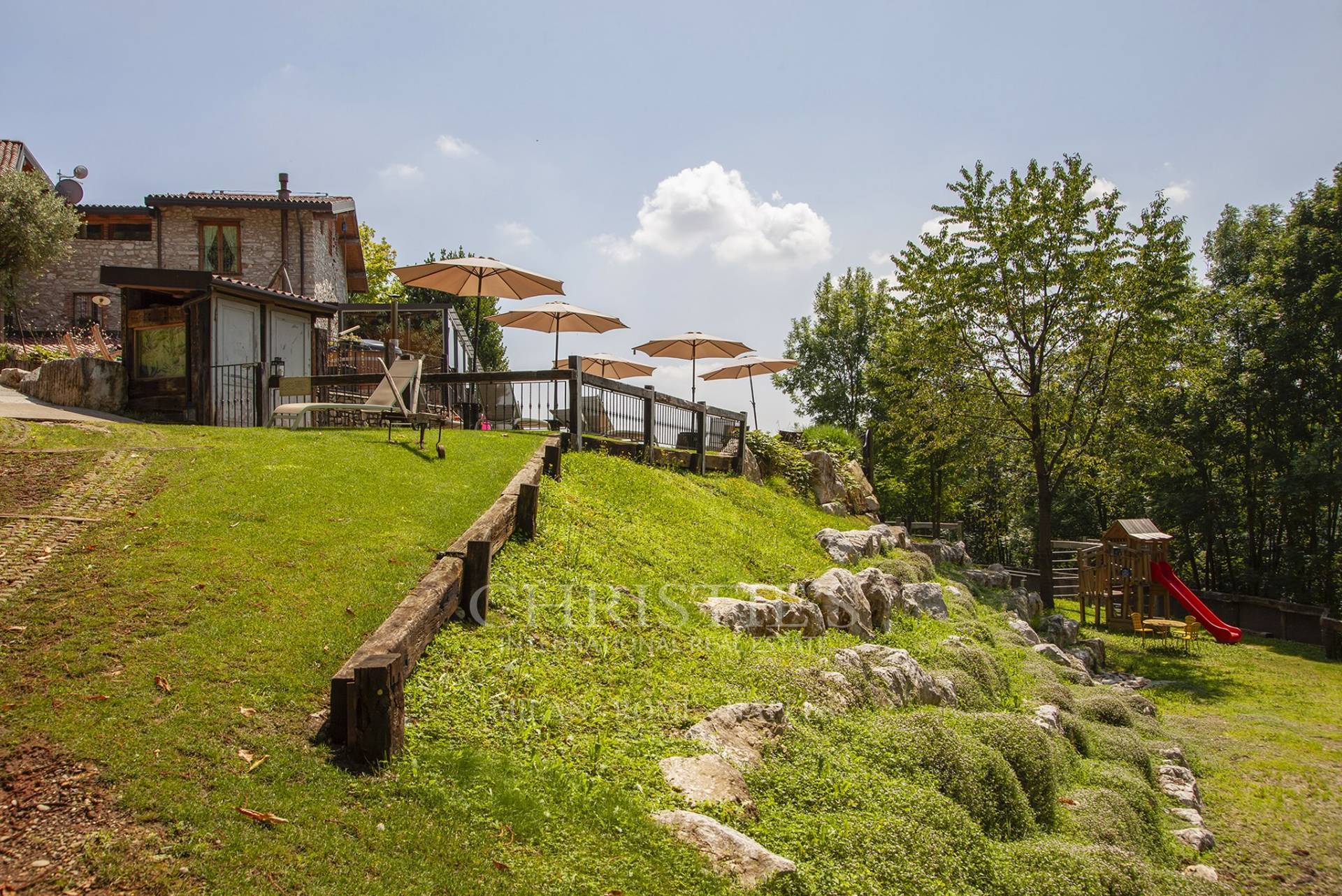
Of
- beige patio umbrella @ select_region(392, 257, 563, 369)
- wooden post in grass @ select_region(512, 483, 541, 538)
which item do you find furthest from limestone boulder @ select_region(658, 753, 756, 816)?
beige patio umbrella @ select_region(392, 257, 563, 369)

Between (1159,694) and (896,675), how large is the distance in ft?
35.8

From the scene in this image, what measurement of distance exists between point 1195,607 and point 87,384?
26398 millimetres

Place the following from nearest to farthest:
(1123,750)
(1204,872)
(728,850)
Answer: (728,850), (1204,872), (1123,750)

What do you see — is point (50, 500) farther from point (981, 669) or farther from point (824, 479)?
point (824, 479)

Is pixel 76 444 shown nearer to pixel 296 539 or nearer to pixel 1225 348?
pixel 296 539

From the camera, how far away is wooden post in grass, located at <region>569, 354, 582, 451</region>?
13.8 meters

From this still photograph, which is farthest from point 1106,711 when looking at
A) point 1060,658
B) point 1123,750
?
point 1060,658

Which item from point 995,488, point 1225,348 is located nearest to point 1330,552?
point 1225,348

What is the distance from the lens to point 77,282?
30.6 meters

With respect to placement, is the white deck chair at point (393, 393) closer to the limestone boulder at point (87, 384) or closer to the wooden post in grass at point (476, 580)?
the wooden post in grass at point (476, 580)

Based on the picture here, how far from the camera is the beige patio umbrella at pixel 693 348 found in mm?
23781

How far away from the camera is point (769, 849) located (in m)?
4.59

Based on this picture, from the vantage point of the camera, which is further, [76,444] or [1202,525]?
[1202,525]

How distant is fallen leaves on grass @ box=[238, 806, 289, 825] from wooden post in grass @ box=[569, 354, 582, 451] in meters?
9.99
